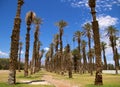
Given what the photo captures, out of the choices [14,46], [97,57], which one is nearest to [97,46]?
[97,57]

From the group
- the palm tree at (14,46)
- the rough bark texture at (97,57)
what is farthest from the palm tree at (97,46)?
the palm tree at (14,46)

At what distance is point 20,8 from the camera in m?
26.1

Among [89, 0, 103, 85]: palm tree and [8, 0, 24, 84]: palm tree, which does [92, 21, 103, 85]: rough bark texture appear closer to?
[89, 0, 103, 85]: palm tree

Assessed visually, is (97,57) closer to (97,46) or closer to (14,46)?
(97,46)

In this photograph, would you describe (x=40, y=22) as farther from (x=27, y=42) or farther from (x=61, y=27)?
(x=27, y=42)

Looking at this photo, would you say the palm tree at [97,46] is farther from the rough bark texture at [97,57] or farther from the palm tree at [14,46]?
the palm tree at [14,46]

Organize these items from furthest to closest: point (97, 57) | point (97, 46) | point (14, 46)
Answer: point (97, 46)
point (97, 57)
point (14, 46)

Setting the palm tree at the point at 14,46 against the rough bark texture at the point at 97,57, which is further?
the rough bark texture at the point at 97,57

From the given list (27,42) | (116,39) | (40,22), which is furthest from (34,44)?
(116,39)

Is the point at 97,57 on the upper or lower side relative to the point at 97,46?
lower

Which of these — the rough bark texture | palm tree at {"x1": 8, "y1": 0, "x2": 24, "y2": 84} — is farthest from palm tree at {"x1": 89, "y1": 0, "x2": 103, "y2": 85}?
palm tree at {"x1": 8, "y1": 0, "x2": 24, "y2": 84}

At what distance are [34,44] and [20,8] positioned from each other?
35.0 m

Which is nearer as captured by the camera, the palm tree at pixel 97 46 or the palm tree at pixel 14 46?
the palm tree at pixel 14 46

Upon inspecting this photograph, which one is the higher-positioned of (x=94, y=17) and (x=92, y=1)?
(x=92, y=1)
